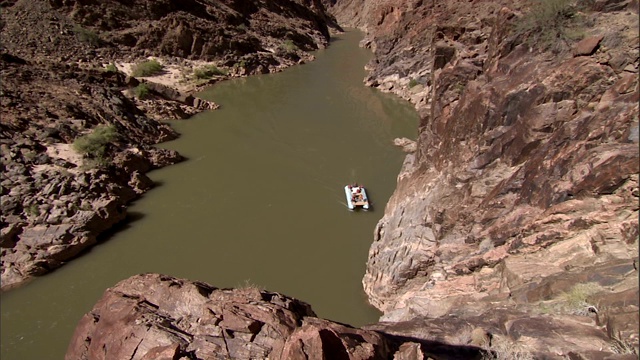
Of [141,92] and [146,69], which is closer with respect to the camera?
[141,92]

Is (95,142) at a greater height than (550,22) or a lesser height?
lesser

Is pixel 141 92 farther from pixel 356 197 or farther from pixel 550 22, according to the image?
pixel 550 22

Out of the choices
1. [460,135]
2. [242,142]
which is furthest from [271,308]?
[242,142]

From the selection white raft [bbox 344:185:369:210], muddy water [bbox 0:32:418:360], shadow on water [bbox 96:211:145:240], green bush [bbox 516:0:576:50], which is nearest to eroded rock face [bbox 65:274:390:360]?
muddy water [bbox 0:32:418:360]

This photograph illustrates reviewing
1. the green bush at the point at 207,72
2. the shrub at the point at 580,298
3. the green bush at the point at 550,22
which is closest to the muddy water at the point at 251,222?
the shrub at the point at 580,298

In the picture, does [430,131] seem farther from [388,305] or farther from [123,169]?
[123,169]

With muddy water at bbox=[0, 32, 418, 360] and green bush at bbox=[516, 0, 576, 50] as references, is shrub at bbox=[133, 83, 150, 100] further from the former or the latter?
green bush at bbox=[516, 0, 576, 50]

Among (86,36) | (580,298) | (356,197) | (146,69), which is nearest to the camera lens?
(580,298)

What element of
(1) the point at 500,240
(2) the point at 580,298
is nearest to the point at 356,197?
(1) the point at 500,240

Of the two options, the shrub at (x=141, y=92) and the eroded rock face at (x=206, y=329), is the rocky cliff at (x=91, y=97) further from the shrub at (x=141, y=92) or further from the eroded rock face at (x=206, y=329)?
the eroded rock face at (x=206, y=329)
